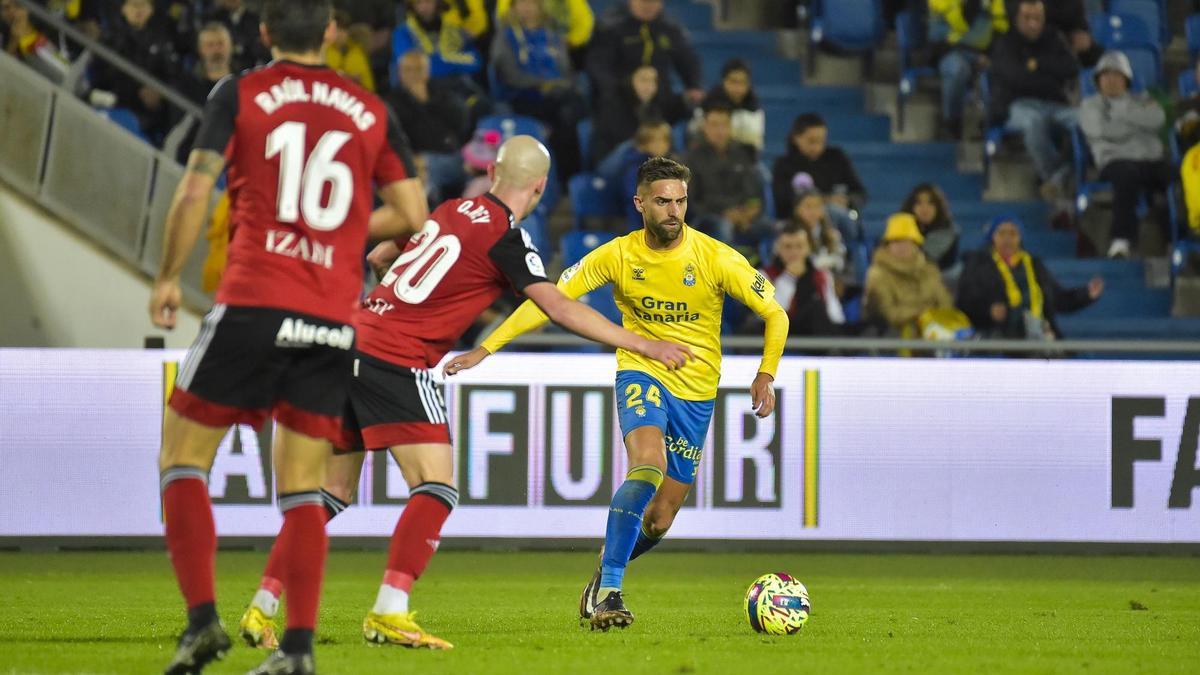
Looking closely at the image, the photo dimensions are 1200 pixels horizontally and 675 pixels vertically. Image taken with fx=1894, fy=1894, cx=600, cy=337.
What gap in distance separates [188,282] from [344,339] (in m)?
9.01

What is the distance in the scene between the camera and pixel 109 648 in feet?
24.0

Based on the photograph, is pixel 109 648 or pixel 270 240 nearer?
pixel 270 240

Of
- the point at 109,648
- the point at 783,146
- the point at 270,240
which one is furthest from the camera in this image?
the point at 783,146

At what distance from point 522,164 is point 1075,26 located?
1249 centimetres

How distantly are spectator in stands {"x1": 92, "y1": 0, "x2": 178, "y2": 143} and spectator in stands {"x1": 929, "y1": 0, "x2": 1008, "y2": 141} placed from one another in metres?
7.33

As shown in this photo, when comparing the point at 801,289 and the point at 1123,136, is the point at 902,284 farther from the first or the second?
the point at 1123,136

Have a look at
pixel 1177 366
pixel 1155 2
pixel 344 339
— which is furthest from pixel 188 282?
pixel 1155 2

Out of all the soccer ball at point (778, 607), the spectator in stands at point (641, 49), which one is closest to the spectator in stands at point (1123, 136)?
the spectator in stands at point (641, 49)

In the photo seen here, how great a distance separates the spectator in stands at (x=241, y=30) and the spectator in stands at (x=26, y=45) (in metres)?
1.50

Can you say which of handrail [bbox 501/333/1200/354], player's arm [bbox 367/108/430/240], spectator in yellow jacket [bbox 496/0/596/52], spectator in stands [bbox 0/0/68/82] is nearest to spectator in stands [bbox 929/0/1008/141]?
spectator in yellow jacket [bbox 496/0/596/52]

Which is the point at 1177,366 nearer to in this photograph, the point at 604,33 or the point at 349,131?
the point at 604,33

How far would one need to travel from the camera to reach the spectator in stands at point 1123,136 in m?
16.8

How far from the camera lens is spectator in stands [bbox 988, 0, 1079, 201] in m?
17.7

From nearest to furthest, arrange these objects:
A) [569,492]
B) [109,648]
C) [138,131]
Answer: [109,648] < [569,492] < [138,131]
